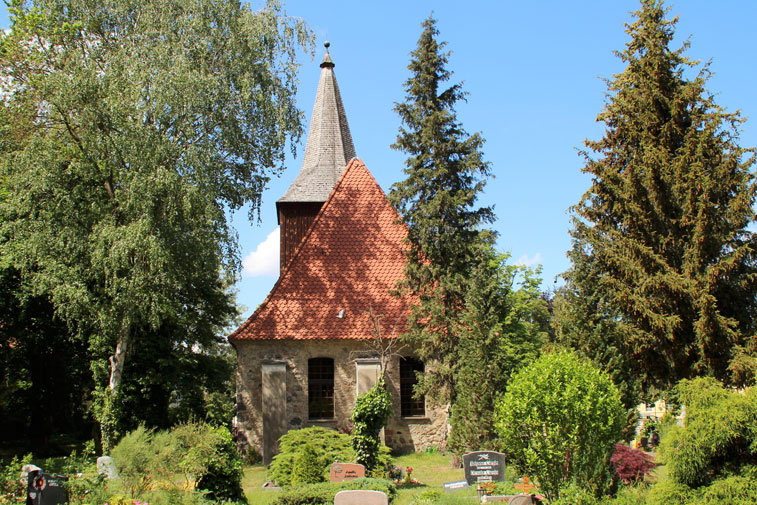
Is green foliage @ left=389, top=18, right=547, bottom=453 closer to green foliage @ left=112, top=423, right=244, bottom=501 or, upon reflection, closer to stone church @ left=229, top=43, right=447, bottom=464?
stone church @ left=229, top=43, right=447, bottom=464

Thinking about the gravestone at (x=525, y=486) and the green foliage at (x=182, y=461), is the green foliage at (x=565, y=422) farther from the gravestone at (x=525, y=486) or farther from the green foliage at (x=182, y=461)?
the green foliage at (x=182, y=461)

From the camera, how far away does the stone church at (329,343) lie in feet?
63.5

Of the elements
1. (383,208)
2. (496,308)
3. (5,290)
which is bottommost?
(496,308)

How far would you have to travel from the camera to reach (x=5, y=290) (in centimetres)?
2022

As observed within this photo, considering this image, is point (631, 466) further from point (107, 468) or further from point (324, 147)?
point (324, 147)

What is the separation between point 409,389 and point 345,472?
7135 millimetres

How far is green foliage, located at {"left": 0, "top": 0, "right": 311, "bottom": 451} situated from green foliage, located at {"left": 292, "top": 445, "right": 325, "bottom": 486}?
615cm

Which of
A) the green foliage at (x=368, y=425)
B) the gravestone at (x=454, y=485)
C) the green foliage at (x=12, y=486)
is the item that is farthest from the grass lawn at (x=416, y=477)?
the green foliage at (x=12, y=486)

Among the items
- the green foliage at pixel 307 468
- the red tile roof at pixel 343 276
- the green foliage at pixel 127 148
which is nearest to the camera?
the green foliage at pixel 307 468

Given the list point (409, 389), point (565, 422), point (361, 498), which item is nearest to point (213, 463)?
point (361, 498)

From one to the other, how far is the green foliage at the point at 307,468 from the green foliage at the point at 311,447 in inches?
5.3

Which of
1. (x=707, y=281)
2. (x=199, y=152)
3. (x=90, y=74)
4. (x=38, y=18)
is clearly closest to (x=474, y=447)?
(x=707, y=281)

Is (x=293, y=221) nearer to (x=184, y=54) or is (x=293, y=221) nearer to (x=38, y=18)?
(x=184, y=54)

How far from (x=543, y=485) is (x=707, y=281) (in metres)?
5.96
